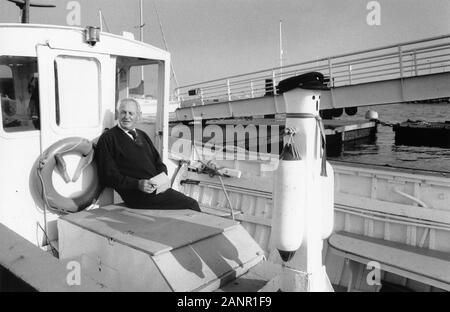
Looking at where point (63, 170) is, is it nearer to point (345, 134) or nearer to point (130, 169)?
point (130, 169)

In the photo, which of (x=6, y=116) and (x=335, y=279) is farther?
(x=335, y=279)

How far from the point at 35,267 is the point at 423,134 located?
22.6 m

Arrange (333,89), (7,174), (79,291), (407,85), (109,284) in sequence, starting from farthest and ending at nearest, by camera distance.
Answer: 1. (333,89)
2. (407,85)
3. (7,174)
4. (109,284)
5. (79,291)

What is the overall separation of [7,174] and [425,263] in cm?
403

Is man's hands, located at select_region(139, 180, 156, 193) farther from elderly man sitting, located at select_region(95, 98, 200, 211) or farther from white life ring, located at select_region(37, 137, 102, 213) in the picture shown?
white life ring, located at select_region(37, 137, 102, 213)

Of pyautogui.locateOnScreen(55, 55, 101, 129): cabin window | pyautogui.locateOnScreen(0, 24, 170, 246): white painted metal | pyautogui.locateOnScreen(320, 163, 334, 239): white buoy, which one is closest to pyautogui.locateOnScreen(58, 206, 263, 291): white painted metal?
pyautogui.locateOnScreen(0, 24, 170, 246): white painted metal

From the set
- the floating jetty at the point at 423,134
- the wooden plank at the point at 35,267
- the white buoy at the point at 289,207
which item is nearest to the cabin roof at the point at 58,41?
the wooden plank at the point at 35,267

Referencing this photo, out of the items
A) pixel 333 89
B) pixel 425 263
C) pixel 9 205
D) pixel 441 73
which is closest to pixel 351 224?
pixel 425 263

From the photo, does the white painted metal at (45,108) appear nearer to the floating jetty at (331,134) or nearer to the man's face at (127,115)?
the man's face at (127,115)

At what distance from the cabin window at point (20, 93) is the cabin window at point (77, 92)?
0.21 metres

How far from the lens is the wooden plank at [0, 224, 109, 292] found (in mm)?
1882

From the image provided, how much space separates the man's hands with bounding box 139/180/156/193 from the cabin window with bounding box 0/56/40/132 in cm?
119
